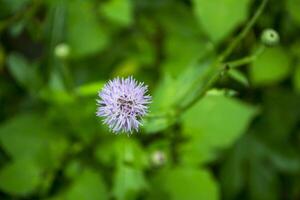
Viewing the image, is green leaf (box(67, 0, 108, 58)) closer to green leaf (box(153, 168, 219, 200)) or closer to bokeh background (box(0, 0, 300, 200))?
bokeh background (box(0, 0, 300, 200))

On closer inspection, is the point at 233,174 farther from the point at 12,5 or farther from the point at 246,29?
the point at 12,5

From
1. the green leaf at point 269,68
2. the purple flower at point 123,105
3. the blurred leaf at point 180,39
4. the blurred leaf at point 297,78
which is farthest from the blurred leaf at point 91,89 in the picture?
the blurred leaf at point 297,78

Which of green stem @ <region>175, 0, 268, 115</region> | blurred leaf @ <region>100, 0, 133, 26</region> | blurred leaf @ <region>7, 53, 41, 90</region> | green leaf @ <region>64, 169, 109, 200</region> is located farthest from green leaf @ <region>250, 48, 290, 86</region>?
blurred leaf @ <region>7, 53, 41, 90</region>

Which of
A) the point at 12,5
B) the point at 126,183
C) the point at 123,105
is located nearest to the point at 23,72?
the point at 12,5

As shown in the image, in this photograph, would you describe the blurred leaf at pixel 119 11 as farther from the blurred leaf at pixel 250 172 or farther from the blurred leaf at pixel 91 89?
the blurred leaf at pixel 250 172

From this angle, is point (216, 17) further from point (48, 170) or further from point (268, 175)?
point (48, 170)

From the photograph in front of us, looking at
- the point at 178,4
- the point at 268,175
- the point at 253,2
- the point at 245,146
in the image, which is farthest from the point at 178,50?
the point at 268,175
